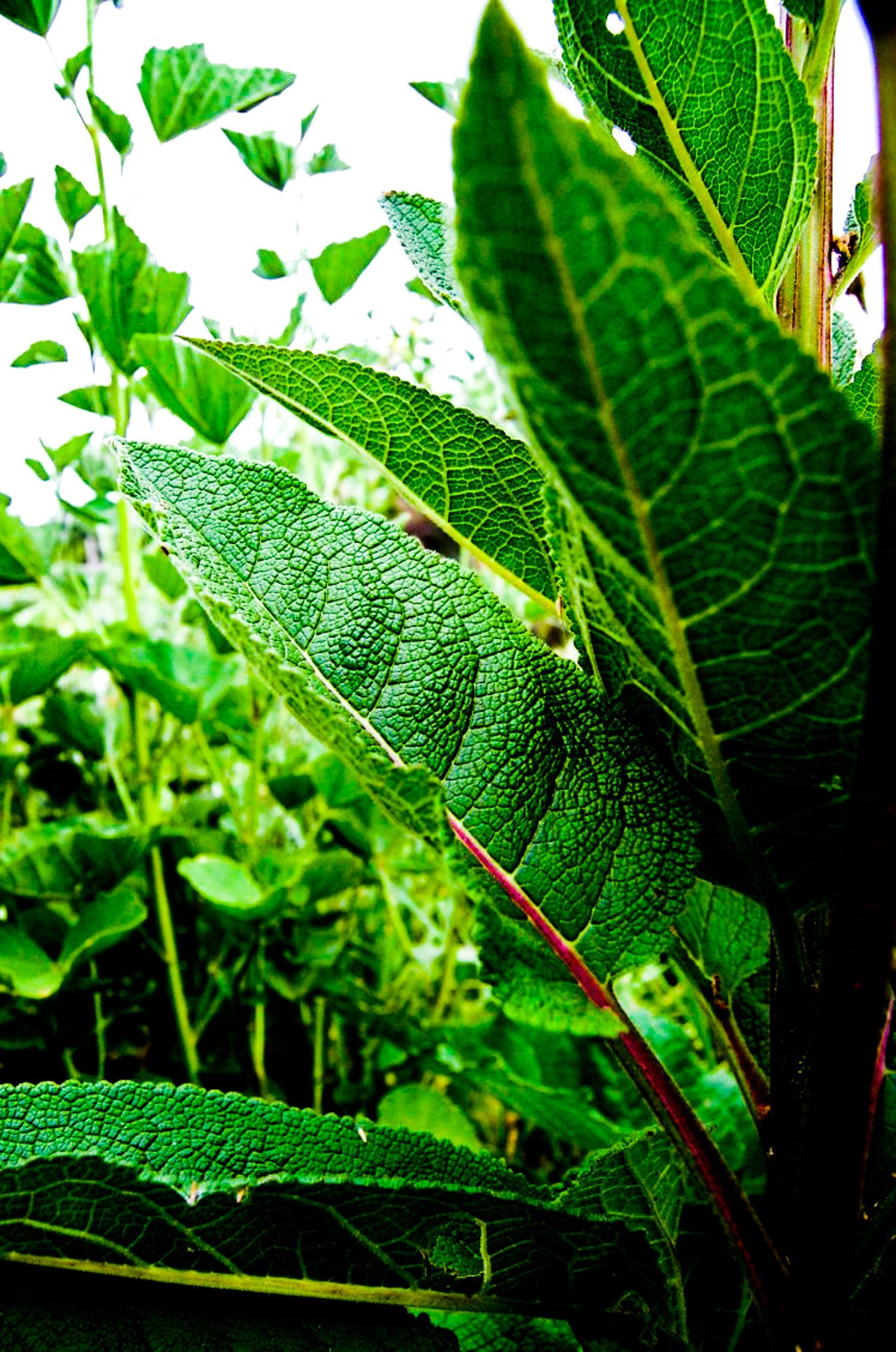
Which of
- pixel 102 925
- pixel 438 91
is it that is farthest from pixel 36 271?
pixel 102 925

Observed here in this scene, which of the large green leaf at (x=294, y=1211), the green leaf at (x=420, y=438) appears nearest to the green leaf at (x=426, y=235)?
the green leaf at (x=420, y=438)

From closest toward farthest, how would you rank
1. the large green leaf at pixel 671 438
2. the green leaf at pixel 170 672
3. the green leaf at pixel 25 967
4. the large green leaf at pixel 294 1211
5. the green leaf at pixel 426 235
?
the large green leaf at pixel 671 438, the large green leaf at pixel 294 1211, the green leaf at pixel 426 235, the green leaf at pixel 25 967, the green leaf at pixel 170 672

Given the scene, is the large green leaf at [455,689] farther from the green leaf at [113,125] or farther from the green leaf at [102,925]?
the green leaf at [113,125]

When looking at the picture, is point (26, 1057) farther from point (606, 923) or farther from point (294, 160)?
point (294, 160)

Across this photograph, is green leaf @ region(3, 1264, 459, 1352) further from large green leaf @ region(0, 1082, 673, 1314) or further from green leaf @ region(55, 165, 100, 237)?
→ green leaf @ region(55, 165, 100, 237)

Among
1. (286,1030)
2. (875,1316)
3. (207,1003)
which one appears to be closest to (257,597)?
(875,1316)

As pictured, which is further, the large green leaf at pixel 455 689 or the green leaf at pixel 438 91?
the green leaf at pixel 438 91
